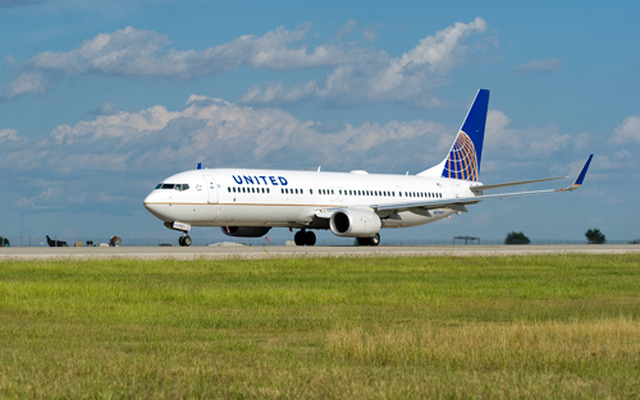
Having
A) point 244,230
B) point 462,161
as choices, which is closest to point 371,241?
point 244,230

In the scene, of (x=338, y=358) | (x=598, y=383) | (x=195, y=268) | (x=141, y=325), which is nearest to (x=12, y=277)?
(x=195, y=268)

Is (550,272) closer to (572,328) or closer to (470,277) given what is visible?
(470,277)

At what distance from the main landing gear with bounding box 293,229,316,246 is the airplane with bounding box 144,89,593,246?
0.06 m

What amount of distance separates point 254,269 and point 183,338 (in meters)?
15.8

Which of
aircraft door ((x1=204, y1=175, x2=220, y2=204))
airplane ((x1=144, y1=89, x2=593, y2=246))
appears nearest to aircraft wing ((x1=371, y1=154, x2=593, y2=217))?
airplane ((x1=144, y1=89, x2=593, y2=246))

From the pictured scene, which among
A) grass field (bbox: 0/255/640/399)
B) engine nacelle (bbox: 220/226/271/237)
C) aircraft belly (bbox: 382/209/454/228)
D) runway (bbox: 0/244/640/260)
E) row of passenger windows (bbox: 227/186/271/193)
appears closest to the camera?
grass field (bbox: 0/255/640/399)

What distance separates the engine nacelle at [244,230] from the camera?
55375 millimetres

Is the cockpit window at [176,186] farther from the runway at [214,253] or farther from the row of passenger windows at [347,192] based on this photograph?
the runway at [214,253]

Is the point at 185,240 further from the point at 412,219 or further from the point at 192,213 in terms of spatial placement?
the point at 412,219

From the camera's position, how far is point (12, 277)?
26766mm

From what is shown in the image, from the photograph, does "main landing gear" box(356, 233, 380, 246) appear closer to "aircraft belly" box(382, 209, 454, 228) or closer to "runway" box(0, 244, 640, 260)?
"aircraft belly" box(382, 209, 454, 228)

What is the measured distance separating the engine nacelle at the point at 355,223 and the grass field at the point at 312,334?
21.8 metres

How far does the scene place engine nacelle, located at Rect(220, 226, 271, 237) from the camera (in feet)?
182

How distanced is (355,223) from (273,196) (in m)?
4.91
